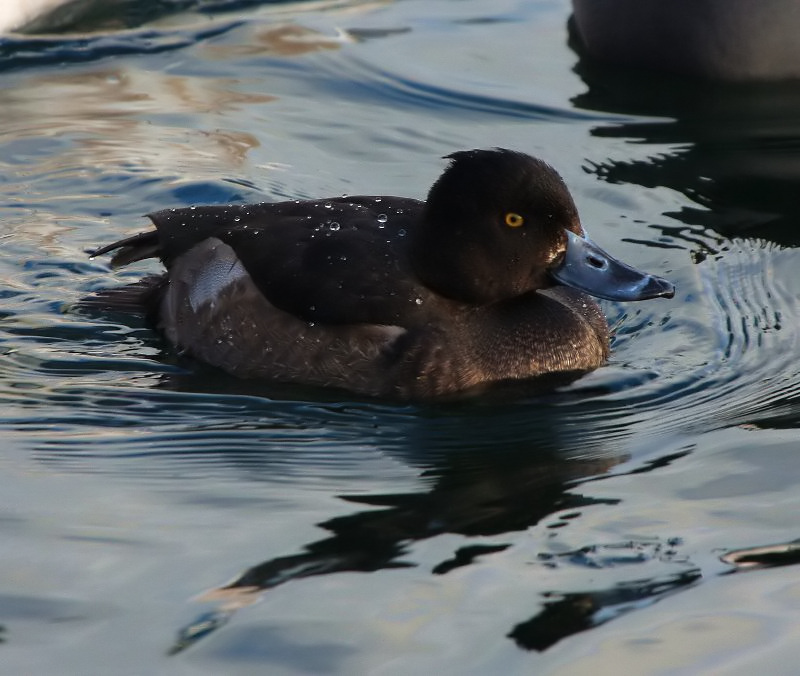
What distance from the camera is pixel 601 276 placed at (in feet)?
18.4

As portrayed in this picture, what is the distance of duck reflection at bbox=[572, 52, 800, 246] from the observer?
741 centimetres

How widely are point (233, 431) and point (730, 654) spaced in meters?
2.11

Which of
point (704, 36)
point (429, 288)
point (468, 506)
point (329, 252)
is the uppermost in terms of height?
point (704, 36)

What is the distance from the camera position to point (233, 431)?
524cm

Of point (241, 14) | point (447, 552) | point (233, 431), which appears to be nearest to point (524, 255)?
point (233, 431)

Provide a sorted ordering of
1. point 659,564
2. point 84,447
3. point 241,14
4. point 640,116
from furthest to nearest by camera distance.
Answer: point 241,14 → point 640,116 → point 84,447 → point 659,564

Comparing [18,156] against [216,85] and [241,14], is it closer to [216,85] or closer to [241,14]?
[216,85]

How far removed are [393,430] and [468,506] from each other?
75 cm

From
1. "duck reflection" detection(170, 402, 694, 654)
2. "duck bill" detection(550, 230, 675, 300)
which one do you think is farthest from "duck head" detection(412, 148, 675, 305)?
"duck reflection" detection(170, 402, 694, 654)

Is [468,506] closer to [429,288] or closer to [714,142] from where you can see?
[429,288]

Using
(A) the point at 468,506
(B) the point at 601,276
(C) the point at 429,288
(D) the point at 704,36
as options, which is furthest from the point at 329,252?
(D) the point at 704,36

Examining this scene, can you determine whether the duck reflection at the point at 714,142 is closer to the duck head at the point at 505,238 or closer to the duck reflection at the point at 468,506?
the duck head at the point at 505,238

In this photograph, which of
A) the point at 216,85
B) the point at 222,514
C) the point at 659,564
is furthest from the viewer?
the point at 216,85

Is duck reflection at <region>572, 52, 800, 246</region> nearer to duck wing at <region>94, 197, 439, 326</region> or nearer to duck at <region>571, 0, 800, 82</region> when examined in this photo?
duck at <region>571, 0, 800, 82</region>
